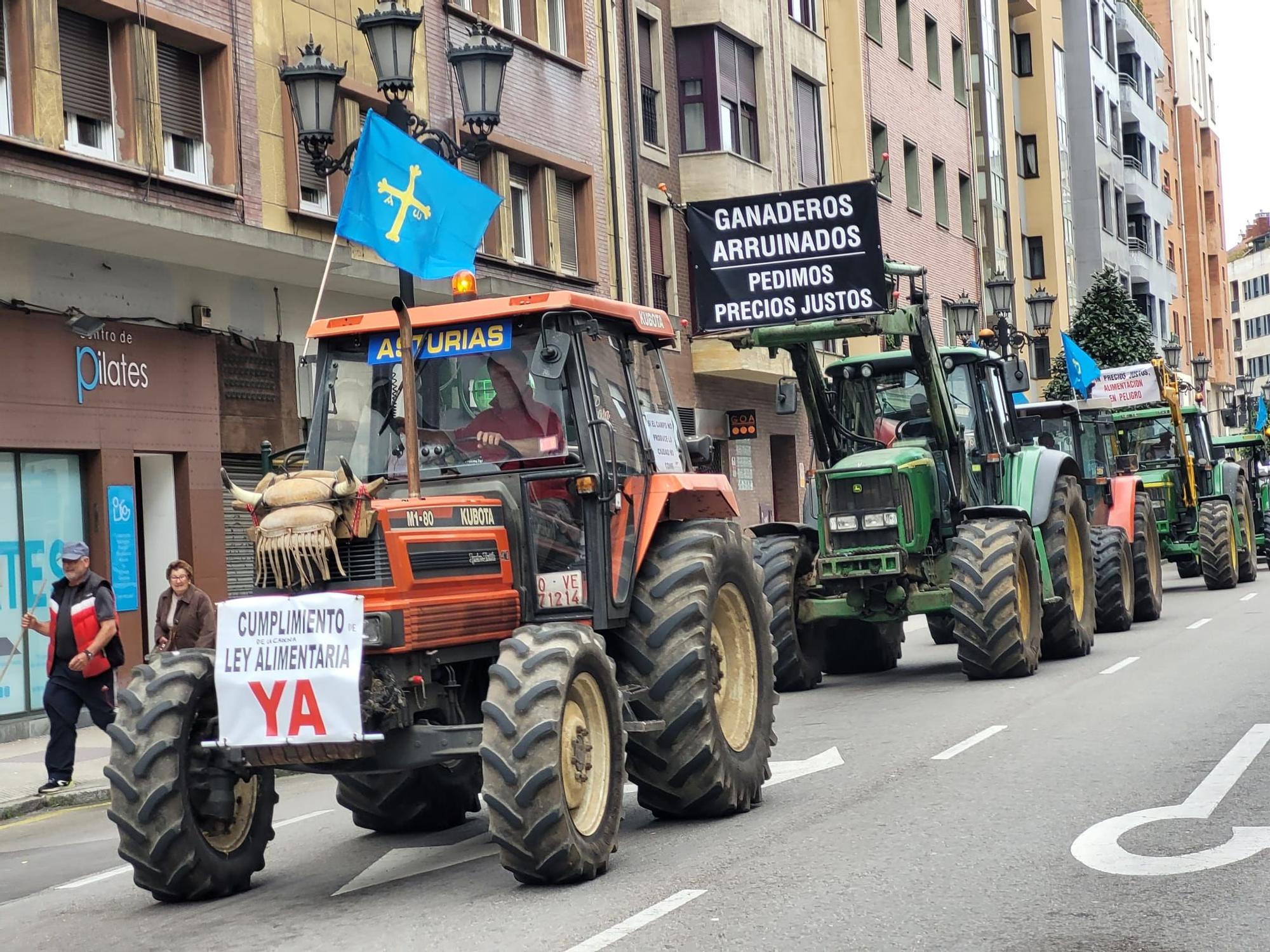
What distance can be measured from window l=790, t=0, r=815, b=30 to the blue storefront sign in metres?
20.8

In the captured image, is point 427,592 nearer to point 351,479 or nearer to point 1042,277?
point 351,479

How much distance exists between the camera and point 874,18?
1571 inches

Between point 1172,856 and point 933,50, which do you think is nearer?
point 1172,856

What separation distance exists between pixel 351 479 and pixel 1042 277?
164 feet

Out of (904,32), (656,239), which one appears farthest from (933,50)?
(656,239)

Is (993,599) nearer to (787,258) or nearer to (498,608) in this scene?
(787,258)

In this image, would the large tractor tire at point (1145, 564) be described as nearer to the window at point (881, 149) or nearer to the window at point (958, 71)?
the window at point (881, 149)

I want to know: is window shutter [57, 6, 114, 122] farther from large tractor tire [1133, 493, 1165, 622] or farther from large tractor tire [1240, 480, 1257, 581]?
large tractor tire [1240, 480, 1257, 581]

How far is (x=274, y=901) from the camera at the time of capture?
8.20 meters

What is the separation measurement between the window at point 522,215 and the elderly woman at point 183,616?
10.9 meters

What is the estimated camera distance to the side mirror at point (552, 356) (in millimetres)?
8477

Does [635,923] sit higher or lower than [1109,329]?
lower

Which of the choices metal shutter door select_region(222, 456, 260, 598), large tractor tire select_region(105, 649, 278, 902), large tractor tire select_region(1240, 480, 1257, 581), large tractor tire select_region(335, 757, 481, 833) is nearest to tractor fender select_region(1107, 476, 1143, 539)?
large tractor tire select_region(1240, 480, 1257, 581)

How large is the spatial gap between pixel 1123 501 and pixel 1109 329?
22168 mm
